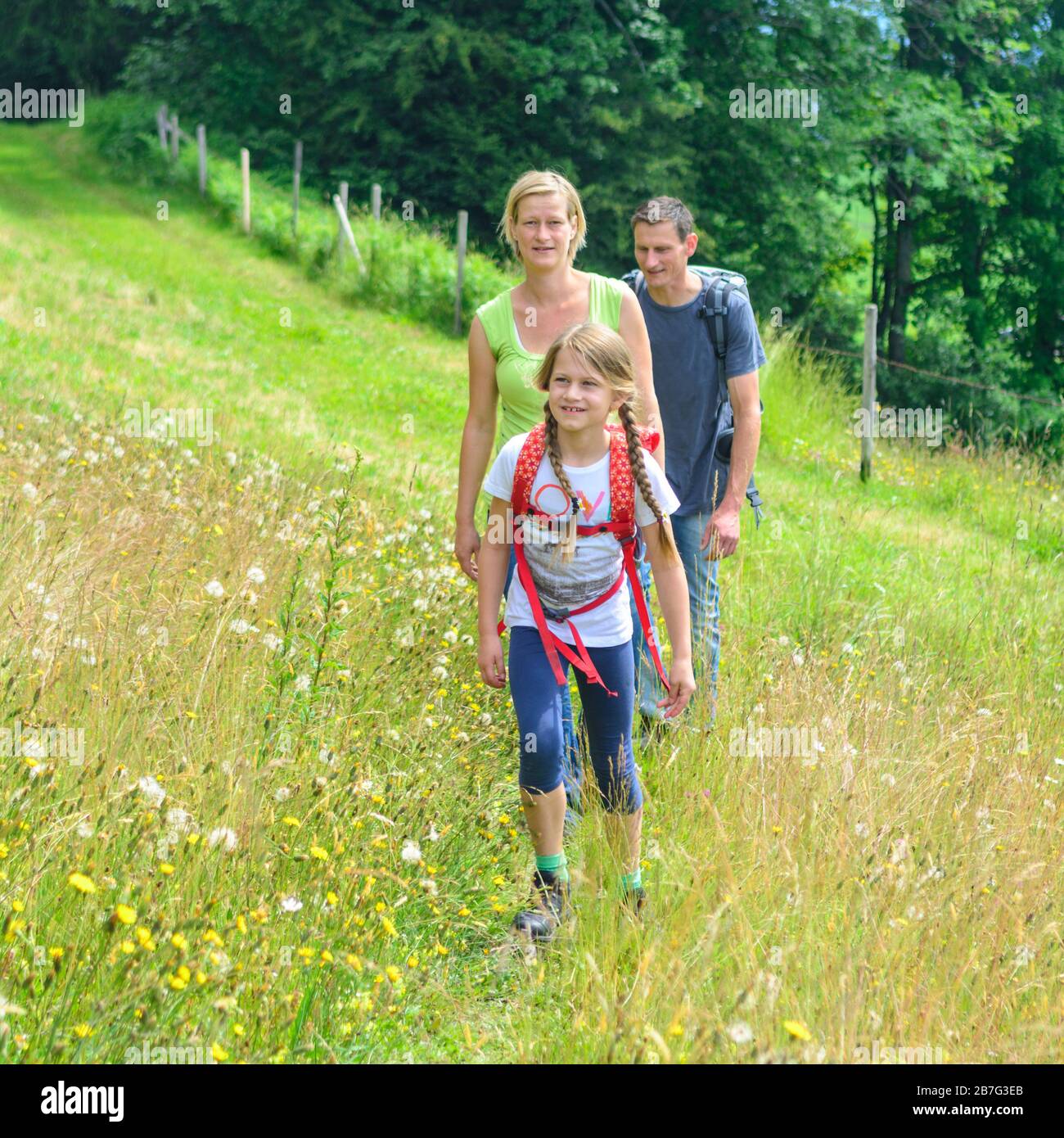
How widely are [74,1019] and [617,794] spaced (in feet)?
5.18

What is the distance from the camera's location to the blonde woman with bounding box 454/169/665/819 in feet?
12.3

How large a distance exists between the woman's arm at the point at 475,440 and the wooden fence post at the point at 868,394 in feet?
27.7

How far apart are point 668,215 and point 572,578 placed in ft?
5.46

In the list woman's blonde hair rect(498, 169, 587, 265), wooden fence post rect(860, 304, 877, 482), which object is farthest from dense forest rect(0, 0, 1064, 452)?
woman's blonde hair rect(498, 169, 587, 265)

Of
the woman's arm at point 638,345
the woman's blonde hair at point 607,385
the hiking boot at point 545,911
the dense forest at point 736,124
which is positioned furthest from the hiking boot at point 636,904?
the dense forest at point 736,124

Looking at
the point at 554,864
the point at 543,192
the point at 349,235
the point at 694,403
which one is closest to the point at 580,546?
the point at 554,864

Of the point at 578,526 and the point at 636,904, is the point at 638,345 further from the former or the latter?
the point at 636,904

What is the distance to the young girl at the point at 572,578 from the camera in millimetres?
3314

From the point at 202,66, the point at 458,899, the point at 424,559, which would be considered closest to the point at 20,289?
the point at 424,559

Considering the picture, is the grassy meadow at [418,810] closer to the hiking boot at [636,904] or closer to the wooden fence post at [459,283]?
the hiking boot at [636,904]

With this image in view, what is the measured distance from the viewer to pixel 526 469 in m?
3.37

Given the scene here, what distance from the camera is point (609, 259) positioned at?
2897 cm

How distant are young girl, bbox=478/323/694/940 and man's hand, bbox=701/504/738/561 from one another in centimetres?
120

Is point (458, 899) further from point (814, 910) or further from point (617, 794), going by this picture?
point (814, 910)
